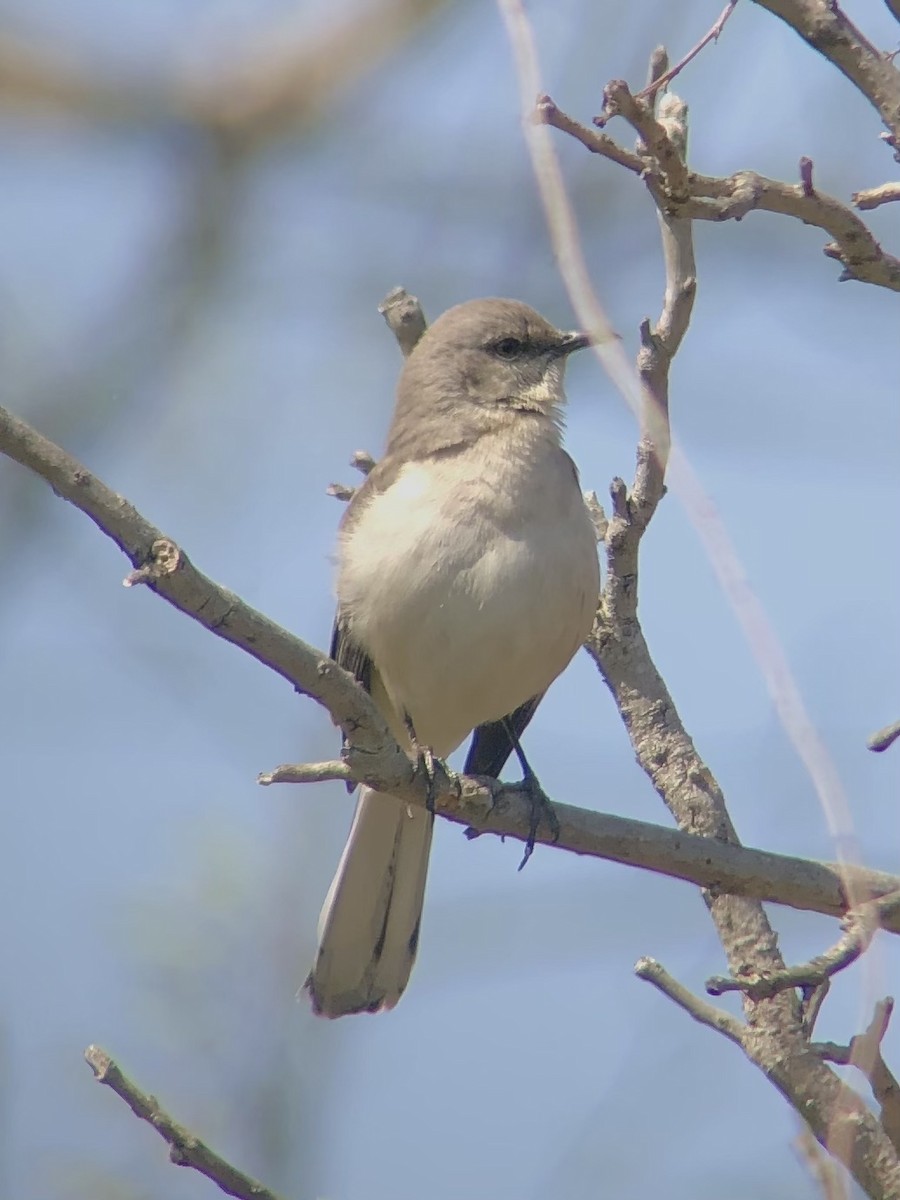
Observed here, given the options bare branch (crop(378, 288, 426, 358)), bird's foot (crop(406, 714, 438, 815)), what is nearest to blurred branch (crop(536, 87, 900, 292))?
bird's foot (crop(406, 714, 438, 815))

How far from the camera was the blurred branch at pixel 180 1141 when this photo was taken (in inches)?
97.3

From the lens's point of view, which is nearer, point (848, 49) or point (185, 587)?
point (848, 49)

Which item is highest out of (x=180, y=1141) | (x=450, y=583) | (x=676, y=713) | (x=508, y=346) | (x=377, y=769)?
(x=508, y=346)

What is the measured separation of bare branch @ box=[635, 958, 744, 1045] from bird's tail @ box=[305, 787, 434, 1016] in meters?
2.00

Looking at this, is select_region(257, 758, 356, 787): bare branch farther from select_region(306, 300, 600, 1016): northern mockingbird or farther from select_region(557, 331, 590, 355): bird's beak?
select_region(557, 331, 590, 355): bird's beak

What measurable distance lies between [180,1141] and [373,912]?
2.21 m

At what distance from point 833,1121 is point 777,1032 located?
14.4 inches

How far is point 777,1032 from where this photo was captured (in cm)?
A: 296

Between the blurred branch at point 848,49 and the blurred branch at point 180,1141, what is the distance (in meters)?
2.06

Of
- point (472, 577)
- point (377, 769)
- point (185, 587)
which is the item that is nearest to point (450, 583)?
point (472, 577)

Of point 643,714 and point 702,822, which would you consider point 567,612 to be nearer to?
point 643,714

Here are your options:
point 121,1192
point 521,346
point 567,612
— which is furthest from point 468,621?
point 121,1192

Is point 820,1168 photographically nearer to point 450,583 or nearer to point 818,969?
point 818,969

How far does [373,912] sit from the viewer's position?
4.72 m
